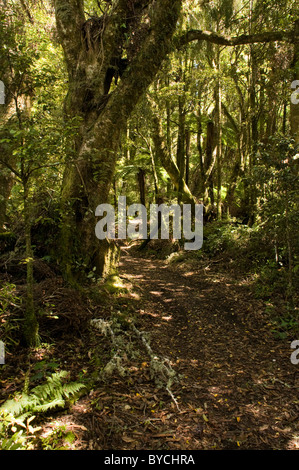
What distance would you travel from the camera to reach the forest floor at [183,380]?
2.77 m

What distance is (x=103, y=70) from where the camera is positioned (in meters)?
5.99

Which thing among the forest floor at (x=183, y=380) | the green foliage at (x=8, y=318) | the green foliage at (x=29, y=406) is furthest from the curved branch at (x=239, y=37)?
the green foliage at (x=29, y=406)

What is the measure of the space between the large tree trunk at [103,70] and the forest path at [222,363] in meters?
1.91

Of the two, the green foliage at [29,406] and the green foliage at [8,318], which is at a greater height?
the green foliage at [8,318]

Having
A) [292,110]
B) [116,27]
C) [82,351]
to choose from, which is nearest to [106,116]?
[116,27]

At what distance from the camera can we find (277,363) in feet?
13.9

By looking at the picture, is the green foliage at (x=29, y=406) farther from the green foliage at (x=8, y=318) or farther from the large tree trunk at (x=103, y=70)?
the large tree trunk at (x=103, y=70)

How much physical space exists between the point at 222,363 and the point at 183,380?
0.82m

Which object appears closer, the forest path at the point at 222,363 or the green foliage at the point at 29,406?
the green foliage at the point at 29,406

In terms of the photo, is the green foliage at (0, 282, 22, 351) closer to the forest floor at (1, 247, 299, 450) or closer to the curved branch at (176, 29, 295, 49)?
the forest floor at (1, 247, 299, 450)

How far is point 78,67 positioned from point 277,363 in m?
6.87

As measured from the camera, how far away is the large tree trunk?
5.58 metres

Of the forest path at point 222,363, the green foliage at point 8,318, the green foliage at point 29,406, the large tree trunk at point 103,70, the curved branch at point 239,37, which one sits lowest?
the forest path at point 222,363

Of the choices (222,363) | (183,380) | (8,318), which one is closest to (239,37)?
Answer: (222,363)
